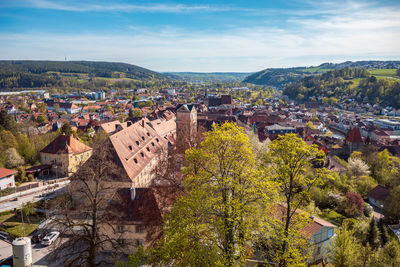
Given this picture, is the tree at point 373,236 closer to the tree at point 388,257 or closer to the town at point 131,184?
the town at point 131,184

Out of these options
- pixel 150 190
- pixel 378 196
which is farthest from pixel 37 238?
pixel 378 196

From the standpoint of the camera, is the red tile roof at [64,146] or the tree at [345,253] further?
the red tile roof at [64,146]

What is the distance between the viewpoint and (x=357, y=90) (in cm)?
16600

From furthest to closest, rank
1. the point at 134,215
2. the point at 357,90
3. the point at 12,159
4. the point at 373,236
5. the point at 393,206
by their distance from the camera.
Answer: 1. the point at 357,90
2. the point at 12,159
3. the point at 393,206
4. the point at 373,236
5. the point at 134,215

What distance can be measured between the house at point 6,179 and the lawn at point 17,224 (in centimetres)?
919

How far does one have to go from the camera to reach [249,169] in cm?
1574

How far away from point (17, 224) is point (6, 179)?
44.0 ft

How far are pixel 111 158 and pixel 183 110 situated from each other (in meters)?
21.6

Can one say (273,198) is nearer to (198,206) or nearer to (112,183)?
(198,206)

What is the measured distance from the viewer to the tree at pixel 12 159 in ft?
151

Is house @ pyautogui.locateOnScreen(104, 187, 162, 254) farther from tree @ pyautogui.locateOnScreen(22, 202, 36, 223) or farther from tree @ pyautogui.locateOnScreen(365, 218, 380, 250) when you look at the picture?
tree @ pyautogui.locateOnScreen(365, 218, 380, 250)

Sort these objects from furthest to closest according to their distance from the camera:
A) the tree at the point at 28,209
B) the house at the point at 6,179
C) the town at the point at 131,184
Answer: the house at the point at 6,179 → the tree at the point at 28,209 → the town at the point at 131,184

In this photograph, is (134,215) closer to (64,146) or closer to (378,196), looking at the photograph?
(64,146)

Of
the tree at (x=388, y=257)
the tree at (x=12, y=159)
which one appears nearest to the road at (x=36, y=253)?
the tree at (x=12, y=159)
